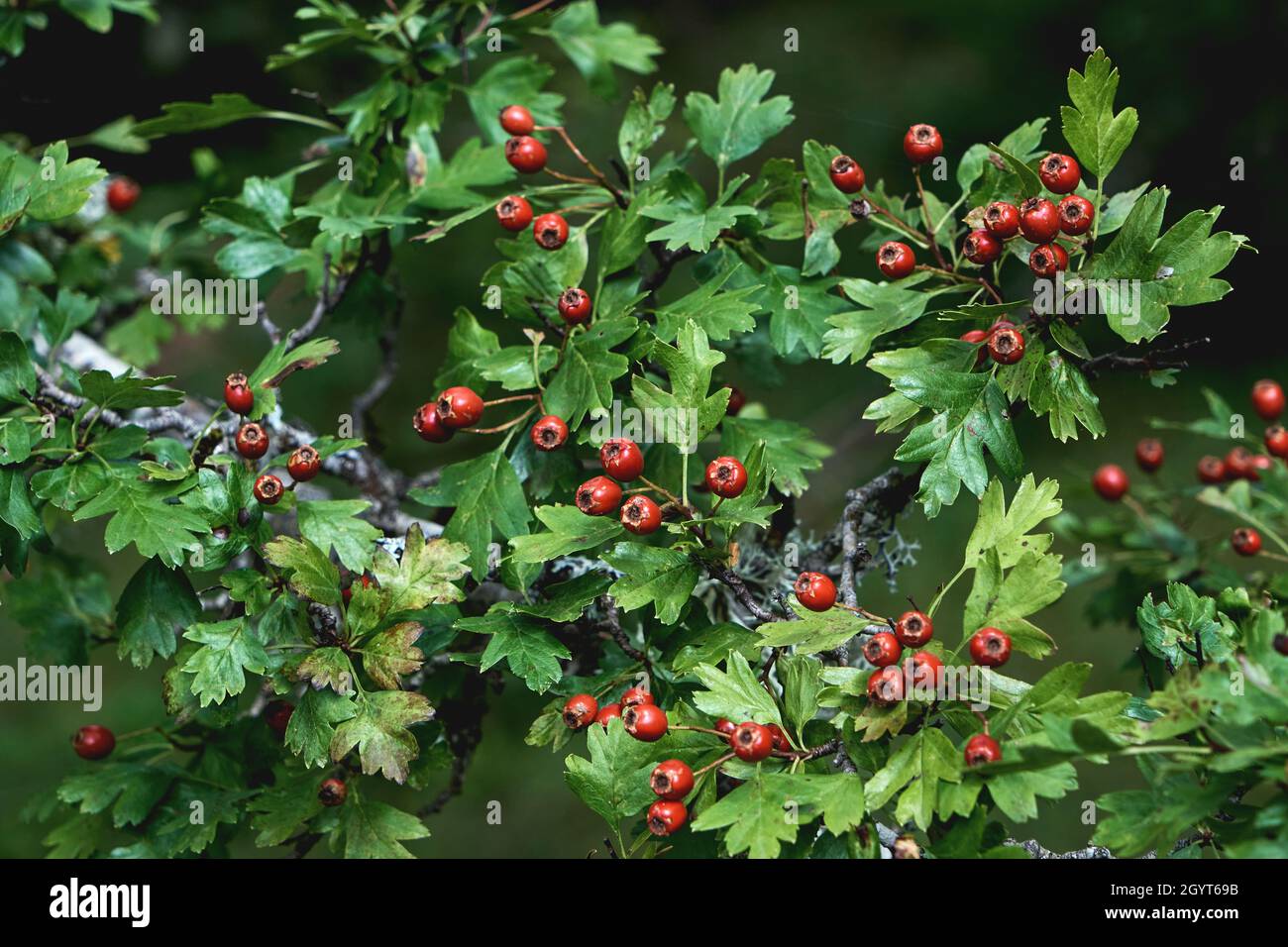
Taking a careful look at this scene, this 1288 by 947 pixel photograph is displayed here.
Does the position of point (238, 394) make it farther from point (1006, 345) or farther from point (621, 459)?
point (1006, 345)

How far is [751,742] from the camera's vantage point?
3.78 feet

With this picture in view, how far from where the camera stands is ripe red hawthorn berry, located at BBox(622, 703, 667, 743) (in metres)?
1.20

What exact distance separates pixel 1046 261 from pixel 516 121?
2.60 ft

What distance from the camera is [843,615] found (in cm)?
122

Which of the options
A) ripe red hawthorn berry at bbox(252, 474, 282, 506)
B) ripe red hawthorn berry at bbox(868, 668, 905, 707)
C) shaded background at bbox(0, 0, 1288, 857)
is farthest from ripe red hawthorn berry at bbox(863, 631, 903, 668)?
shaded background at bbox(0, 0, 1288, 857)

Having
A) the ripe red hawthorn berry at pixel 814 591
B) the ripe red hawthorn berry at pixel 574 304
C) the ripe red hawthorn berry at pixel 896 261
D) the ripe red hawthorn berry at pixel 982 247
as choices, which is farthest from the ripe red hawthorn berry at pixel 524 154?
the ripe red hawthorn berry at pixel 814 591

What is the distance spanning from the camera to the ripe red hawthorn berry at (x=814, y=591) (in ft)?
4.02

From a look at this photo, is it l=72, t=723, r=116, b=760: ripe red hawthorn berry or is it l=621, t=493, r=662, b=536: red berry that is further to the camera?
l=72, t=723, r=116, b=760: ripe red hawthorn berry

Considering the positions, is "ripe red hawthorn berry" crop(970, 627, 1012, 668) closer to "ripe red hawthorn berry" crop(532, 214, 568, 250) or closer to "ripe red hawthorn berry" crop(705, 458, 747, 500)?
"ripe red hawthorn berry" crop(705, 458, 747, 500)

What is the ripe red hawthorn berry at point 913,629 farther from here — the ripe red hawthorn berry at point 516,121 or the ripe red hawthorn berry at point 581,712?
the ripe red hawthorn berry at point 516,121

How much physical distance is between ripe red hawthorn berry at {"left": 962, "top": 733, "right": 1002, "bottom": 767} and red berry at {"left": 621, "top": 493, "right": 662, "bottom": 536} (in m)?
0.38

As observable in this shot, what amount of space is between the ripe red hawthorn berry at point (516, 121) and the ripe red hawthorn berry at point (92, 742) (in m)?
1.01

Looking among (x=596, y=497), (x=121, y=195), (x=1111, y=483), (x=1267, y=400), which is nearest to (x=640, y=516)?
(x=596, y=497)
